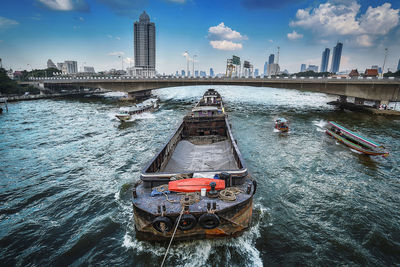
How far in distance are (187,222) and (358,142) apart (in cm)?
2728

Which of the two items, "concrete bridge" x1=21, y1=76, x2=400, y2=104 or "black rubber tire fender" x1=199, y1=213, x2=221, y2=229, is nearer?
"black rubber tire fender" x1=199, y1=213, x2=221, y2=229

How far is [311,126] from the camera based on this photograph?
40656 mm

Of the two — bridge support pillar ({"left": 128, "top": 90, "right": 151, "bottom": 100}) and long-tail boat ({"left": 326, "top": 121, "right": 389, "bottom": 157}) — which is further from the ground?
bridge support pillar ({"left": 128, "top": 90, "right": 151, "bottom": 100})


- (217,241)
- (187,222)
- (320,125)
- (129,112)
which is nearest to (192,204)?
(187,222)

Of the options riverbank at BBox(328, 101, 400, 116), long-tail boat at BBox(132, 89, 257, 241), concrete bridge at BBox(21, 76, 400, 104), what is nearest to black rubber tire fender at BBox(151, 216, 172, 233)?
long-tail boat at BBox(132, 89, 257, 241)

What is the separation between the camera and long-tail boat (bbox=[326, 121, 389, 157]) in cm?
2422

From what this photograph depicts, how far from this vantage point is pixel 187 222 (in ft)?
33.3

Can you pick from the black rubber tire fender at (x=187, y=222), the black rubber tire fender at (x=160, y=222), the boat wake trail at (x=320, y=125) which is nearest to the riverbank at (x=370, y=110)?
the boat wake trail at (x=320, y=125)

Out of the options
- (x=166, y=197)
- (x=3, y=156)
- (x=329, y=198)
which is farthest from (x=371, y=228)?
(x=3, y=156)

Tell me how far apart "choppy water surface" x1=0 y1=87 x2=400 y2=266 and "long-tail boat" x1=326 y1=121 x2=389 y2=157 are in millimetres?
886

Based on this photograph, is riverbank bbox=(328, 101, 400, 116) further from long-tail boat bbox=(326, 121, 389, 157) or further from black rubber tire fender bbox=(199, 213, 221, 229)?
black rubber tire fender bbox=(199, 213, 221, 229)

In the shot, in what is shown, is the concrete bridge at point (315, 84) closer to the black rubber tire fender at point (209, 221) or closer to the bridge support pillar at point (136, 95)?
the bridge support pillar at point (136, 95)

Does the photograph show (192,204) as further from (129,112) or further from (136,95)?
(136,95)

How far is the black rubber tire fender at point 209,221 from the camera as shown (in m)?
10.0
